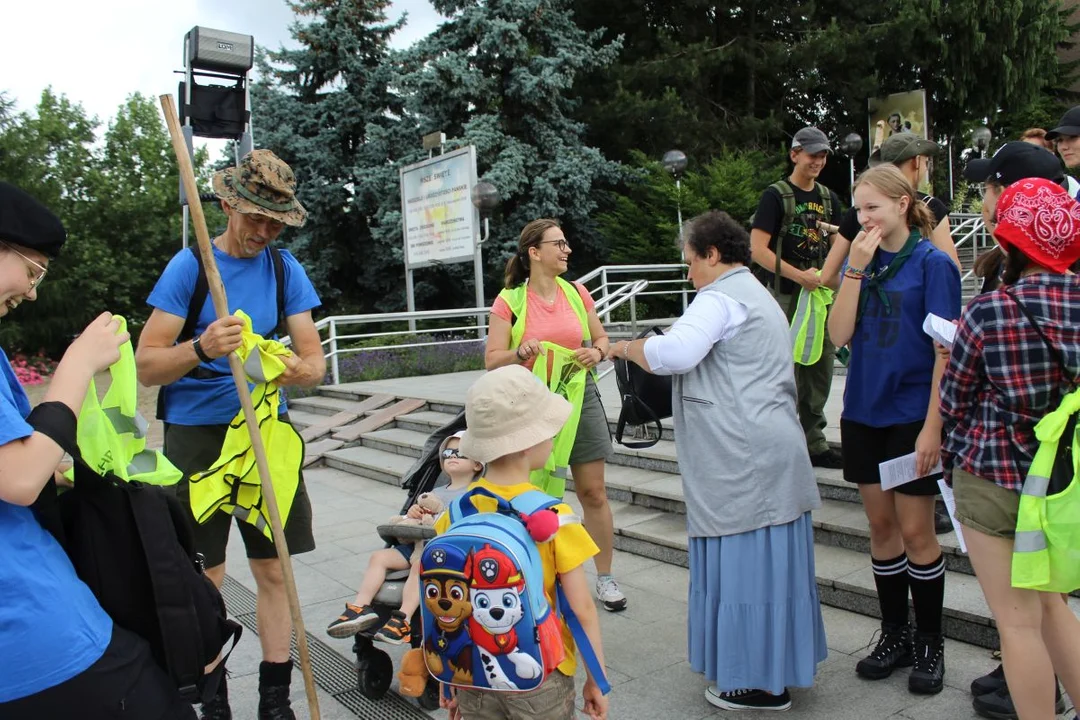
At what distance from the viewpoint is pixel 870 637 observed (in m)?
3.72

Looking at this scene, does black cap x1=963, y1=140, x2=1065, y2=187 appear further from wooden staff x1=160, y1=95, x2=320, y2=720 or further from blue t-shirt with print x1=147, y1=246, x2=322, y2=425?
wooden staff x1=160, y1=95, x2=320, y2=720

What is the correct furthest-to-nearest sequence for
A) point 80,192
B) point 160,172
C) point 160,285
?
point 160,172 → point 80,192 → point 160,285

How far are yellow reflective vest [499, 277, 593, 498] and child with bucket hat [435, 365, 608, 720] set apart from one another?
70.5 inches

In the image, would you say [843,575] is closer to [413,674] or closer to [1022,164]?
[1022,164]

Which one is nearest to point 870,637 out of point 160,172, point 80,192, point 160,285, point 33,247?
point 160,285

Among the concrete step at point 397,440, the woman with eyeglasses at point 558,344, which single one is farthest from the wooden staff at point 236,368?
the concrete step at point 397,440

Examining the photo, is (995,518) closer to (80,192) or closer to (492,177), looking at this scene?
(492,177)

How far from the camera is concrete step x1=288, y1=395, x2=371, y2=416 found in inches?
455

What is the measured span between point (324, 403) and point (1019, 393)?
10759mm

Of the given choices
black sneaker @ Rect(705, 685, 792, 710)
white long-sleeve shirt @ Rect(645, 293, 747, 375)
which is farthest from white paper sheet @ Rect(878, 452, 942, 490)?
black sneaker @ Rect(705, 685, 792, 710)

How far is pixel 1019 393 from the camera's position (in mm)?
2281

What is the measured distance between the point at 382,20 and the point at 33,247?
20571mm

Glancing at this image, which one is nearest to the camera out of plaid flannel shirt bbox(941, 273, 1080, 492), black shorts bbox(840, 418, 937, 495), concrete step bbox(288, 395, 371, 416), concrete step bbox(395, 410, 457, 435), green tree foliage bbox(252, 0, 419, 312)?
plaid flannel shirt bbox(941, 273, 1080, 492)

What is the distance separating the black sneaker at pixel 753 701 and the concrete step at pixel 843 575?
37.9 inches
